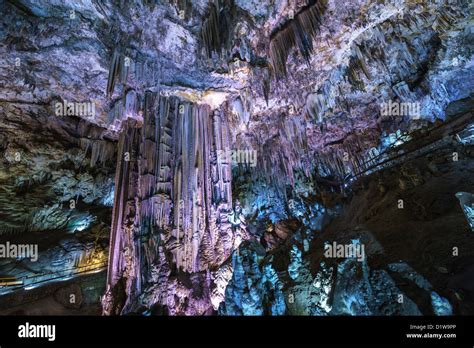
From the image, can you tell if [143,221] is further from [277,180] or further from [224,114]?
[277,180]

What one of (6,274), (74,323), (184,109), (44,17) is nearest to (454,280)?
(74,323)

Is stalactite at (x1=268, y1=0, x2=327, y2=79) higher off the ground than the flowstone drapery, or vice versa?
stalactite at (x1=268, y1=0, x2=327, y2=79)

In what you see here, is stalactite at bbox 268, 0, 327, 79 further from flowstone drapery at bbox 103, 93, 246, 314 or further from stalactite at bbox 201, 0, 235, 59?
flowstone drapery at bbox 103, 93, 246, 314

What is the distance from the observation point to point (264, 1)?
272 inches

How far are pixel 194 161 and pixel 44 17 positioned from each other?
5.37 metres

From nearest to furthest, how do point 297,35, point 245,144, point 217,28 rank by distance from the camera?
point 217,28 → point 297,35 → point 245,144

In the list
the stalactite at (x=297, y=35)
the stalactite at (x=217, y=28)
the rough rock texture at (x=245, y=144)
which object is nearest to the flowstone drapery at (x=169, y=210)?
the rough rock texture at (x=245, y=144)

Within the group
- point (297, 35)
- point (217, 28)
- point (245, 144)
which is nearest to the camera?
point (217, 28)

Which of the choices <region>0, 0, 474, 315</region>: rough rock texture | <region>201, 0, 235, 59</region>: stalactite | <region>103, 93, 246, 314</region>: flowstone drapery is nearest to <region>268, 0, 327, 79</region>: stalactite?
<region>0, 0, 474, 315</region>: rough rock texture

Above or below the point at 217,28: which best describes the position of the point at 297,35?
below

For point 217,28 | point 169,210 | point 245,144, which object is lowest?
point 169,210

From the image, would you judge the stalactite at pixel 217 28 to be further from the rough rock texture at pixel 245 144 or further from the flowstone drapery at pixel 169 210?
the flowstone drapery at pixel 169 210

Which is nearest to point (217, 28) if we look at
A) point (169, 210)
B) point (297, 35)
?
point (297, 35)

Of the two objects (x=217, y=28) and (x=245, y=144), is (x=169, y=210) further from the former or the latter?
(x=245, y=144)
